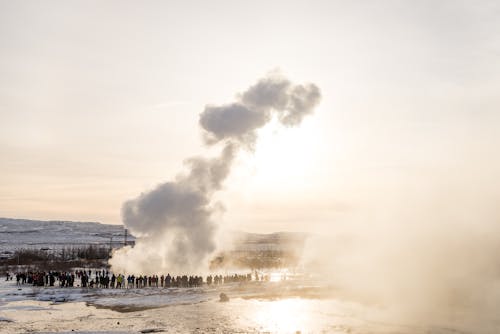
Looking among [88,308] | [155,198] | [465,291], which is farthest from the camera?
[155,198]

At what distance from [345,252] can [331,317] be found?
93.4 feet

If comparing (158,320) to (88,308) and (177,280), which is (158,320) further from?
(177,280)

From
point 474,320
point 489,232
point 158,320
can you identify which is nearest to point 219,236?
point 158,320

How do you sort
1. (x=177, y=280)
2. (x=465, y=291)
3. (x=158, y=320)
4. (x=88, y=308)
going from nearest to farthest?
1. (x=158, y=320)
2. (x=465, y=291)
3. (x=88, y=308)
4. (x=177, y=280)

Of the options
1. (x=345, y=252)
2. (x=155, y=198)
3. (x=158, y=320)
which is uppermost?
(x=155, y=198)

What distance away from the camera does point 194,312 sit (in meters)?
29.9

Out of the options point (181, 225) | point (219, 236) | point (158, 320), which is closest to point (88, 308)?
point (158, 320)

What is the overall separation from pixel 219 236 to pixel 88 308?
21.4 meters

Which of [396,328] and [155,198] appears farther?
[155,198]

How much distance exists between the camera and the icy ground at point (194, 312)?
960 inches

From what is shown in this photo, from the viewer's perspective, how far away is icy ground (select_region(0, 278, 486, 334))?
80.0 feet

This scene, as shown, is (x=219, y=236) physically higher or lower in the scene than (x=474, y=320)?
higher

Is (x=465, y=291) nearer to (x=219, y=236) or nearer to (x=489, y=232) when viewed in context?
(x=489, y=232)

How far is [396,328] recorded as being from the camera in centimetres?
2358
